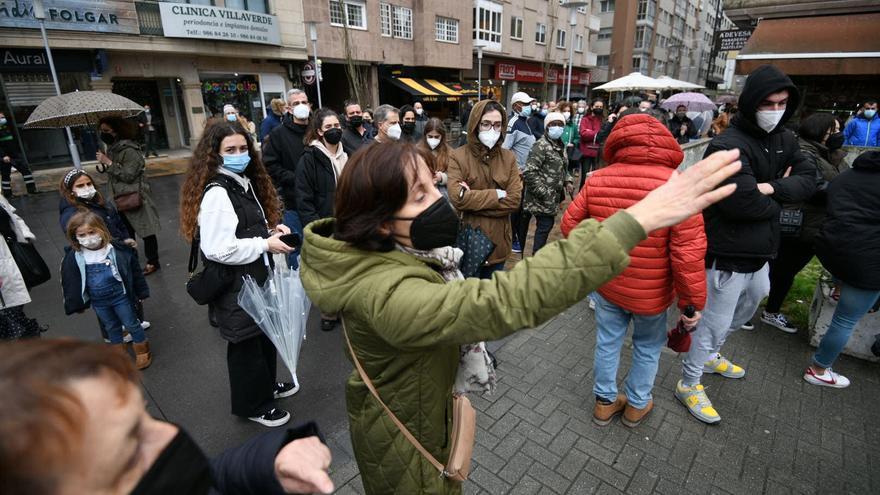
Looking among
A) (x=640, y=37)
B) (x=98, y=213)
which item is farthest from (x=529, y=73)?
(x=98, y=213)

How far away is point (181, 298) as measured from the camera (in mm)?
5480

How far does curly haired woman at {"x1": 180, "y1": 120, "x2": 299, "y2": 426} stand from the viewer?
275 centimetres

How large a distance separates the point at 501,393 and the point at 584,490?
998mm

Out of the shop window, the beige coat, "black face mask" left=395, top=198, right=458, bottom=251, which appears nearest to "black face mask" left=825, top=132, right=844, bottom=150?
the beige coat

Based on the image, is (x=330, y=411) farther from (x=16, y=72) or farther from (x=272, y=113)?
(x=16, y=72)

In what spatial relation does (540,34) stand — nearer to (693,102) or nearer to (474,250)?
(693,102)

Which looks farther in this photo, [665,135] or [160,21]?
[160,21]

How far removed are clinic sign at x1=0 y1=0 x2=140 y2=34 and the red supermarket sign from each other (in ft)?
72.1

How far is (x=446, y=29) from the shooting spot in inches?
1011

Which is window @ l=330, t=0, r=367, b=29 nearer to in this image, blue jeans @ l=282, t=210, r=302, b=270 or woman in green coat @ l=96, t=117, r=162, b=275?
woman in green coat @ l=96, t=117, r=162, b=275

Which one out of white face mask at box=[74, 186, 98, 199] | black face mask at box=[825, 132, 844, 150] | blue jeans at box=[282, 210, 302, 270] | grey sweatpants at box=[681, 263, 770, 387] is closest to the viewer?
grey sweatpants at box=[681, 263, 770, 387]

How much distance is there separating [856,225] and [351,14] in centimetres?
2228

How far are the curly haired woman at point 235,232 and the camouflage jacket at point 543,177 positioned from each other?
3419 millimetres

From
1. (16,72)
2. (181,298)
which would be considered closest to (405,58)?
(16,72)
